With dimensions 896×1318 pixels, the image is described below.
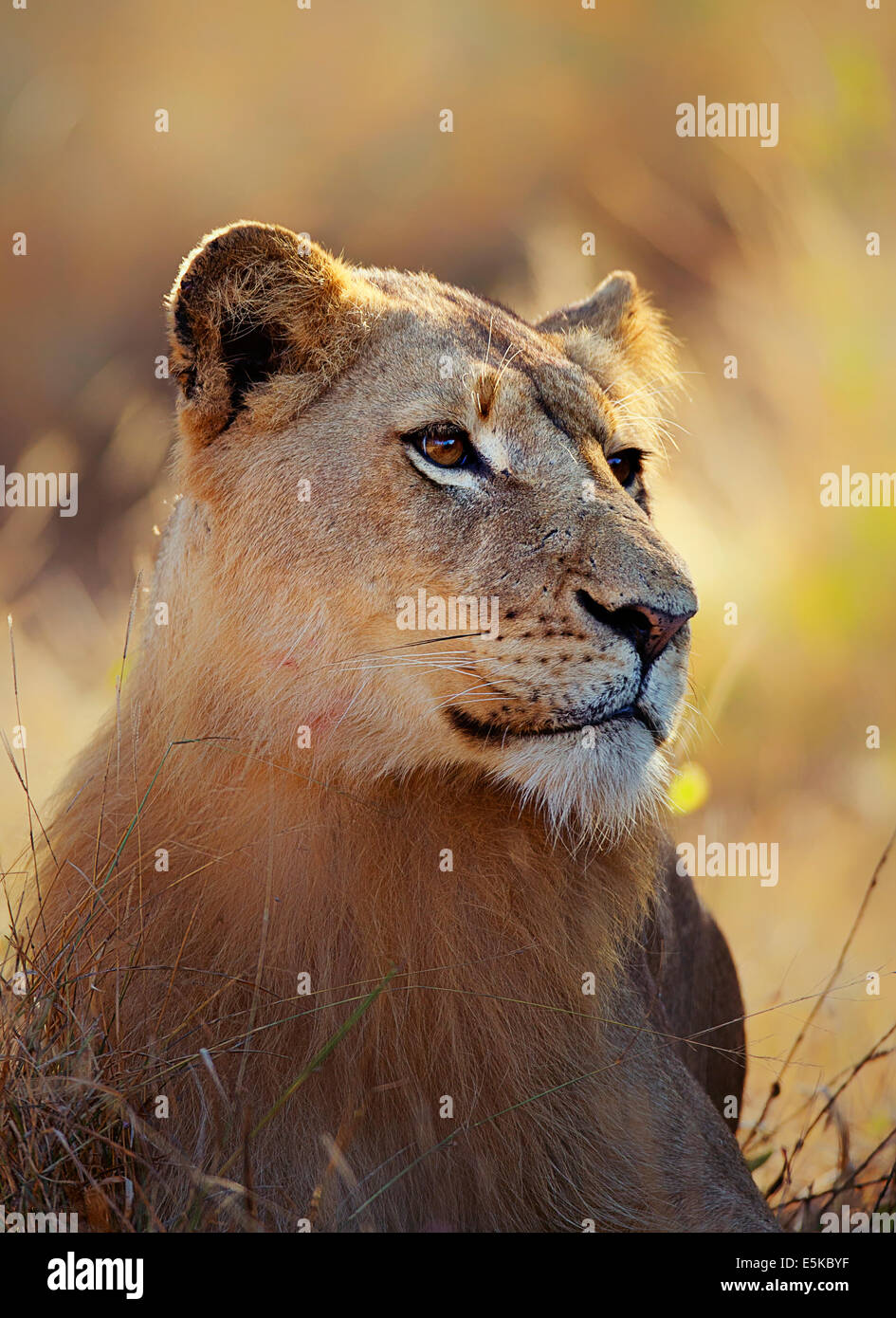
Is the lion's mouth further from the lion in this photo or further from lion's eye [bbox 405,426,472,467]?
lion's eye [bbox 405,426,472,467]

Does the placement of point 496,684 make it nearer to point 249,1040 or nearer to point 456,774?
point 456,774

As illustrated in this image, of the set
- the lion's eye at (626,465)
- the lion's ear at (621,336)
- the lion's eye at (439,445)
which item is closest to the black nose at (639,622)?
the lion's eye at (439,445)

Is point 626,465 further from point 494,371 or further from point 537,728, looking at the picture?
point 537,728

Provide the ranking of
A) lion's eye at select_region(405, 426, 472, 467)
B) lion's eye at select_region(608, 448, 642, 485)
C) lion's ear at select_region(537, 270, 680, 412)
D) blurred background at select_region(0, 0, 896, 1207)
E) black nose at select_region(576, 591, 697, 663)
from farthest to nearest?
1. blurred background at select_region(0, 0, 896, 1207)
2. lion's ear at select_region(537, 270, 680, 412)
3. lion's eye at select_region(608, 448, 642, 485)
4. lion's eye at select_region(405, 426, 472, 467)
5. black nose at select_region(576, 591, 697, 663)

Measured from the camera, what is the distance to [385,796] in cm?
355

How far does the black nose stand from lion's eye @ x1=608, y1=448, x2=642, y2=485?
96cm

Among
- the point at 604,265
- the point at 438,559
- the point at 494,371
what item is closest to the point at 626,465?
the point at 494,371

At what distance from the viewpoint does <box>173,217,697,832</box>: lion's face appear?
323 centimetres

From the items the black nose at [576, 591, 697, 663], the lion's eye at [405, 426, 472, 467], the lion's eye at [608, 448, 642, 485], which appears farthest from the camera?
the lion's eye at [608, 448, 642, 485]

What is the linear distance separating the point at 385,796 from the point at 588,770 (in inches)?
23.4

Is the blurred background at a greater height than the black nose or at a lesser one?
greater

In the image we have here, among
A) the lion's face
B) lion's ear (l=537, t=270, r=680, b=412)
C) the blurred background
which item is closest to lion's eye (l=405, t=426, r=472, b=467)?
the lion's face

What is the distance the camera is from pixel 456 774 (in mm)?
3523
